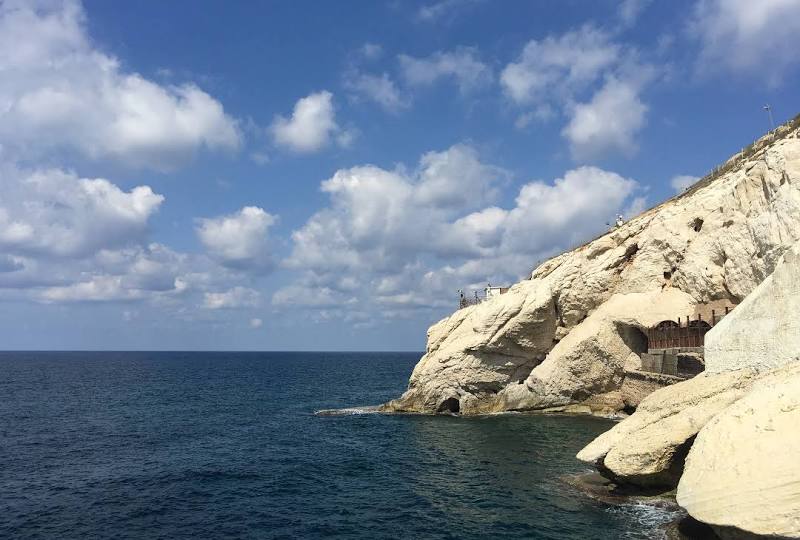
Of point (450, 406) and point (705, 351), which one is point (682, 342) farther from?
point (450, 406)

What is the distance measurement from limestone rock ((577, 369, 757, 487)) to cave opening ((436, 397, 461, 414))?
31.3 meters

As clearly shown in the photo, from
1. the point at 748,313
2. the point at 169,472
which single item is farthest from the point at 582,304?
the point at 169,472

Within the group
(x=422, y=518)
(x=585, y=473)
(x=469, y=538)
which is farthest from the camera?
(x=585, y=473)

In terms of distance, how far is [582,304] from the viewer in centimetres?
5394

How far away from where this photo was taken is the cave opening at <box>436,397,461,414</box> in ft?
182

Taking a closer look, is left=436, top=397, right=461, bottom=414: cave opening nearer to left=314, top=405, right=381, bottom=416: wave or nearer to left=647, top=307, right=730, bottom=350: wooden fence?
left=314, top=405, right=381, bottom=416: wave

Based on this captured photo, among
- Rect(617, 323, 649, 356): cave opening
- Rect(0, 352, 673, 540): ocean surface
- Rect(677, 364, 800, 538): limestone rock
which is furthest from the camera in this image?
Rect(617, 323, 649, 356): cave opening

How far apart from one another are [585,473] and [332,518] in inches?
575

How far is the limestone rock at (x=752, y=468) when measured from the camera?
1326 centimetres

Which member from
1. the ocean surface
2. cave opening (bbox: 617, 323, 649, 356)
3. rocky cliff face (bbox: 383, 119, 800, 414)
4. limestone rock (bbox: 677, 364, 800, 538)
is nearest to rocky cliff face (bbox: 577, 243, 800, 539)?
limestone rock (bbox: 677, 364, 800, 538)

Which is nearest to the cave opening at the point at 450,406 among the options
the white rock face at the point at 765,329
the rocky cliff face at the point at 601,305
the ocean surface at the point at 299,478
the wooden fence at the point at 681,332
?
the rocky cliff face at the point at 601,305

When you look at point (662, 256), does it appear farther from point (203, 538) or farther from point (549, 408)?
point (203, 538)

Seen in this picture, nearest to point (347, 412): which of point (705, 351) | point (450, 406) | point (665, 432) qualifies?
point (450, 406)

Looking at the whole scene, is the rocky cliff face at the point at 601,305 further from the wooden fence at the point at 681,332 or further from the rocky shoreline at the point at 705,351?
the wooden fence at the point at 681,332
